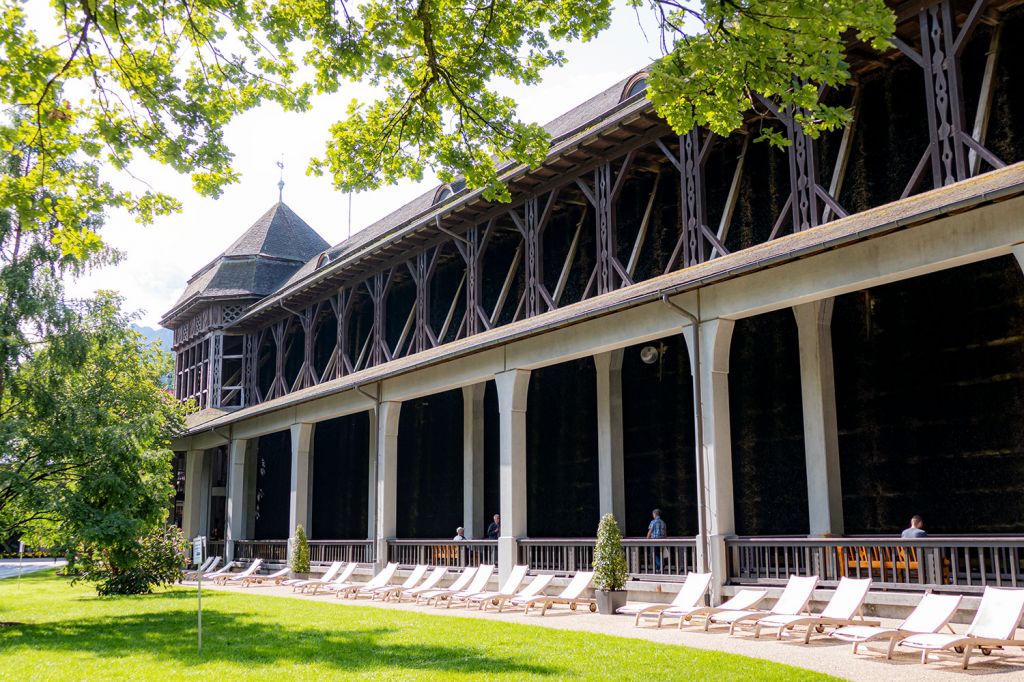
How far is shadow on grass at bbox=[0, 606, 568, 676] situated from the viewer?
459 inches

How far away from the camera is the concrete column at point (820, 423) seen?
17.0 meters

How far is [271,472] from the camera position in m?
42.0

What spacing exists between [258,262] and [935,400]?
1315 inches

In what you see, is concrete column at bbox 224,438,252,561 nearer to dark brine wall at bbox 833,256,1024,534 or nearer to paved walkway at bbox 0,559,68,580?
paved walkway at bbox 0,559,68,580

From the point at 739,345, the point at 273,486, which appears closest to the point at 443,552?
the point at 739,345

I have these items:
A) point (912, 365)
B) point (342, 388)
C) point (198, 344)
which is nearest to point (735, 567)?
point (912, 365)

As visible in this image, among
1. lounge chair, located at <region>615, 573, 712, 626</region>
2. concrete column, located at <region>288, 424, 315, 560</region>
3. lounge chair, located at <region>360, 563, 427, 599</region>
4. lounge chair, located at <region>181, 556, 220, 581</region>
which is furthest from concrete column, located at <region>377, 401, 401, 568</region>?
lounge chair, located at <region>615, 573, 712, 626</region>

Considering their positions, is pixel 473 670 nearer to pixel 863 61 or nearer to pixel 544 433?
pixel 863 61

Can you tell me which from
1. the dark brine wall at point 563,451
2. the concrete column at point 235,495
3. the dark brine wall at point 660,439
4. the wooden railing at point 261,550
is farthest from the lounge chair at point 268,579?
the dark brine wall at point 660,439

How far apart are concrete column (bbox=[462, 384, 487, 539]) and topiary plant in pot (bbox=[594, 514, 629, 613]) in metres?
10.3

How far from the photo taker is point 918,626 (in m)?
11.5

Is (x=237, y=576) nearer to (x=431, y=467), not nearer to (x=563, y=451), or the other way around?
(x=431, y=467)

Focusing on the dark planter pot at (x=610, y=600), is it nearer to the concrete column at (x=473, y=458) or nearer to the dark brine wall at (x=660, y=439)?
the dark brine wall at (x=660, y=439)

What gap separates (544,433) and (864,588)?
48.2ft
